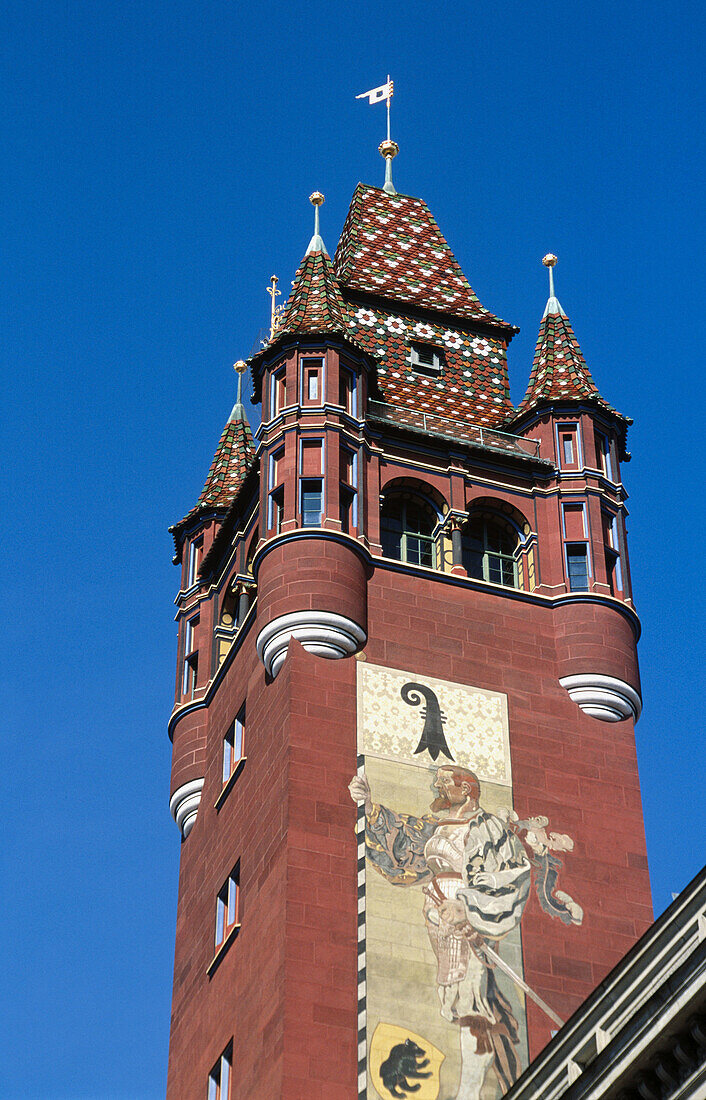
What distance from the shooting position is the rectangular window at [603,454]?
5171 centimetres

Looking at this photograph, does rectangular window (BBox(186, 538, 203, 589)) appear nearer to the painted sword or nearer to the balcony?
the balcony

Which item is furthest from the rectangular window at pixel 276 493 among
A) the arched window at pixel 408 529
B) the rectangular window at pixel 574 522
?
the rectangular window at pixel 574 522

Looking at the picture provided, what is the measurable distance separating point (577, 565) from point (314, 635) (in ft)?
24.1

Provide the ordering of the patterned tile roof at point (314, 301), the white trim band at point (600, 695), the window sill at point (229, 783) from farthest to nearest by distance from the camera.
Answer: the patterned tile roof at point (314, 301), the white trim band at point (600, 695), the window sill at point (229, 783)

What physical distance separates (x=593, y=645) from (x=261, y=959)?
10.7m

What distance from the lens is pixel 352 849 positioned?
1663 inches

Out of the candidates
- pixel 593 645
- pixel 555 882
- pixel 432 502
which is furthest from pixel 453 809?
pixel 432 502

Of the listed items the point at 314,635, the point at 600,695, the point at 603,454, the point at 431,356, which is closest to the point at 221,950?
the point at 314,635

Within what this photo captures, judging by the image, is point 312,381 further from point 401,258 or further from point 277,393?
point 401,258

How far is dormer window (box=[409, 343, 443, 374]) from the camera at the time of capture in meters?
57.0

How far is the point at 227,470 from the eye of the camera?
57.4 metres

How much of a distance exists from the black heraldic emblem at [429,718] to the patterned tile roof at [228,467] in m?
11.7

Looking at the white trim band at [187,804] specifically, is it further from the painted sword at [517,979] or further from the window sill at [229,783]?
the painted sword at [517,979]

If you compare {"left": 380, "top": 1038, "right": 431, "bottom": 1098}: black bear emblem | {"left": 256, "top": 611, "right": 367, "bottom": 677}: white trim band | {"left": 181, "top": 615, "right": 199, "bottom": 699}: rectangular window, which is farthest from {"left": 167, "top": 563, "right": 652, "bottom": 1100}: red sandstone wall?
{"left": 181, "top": 615, "right": 199, "bottom": 699}: rectangular window
